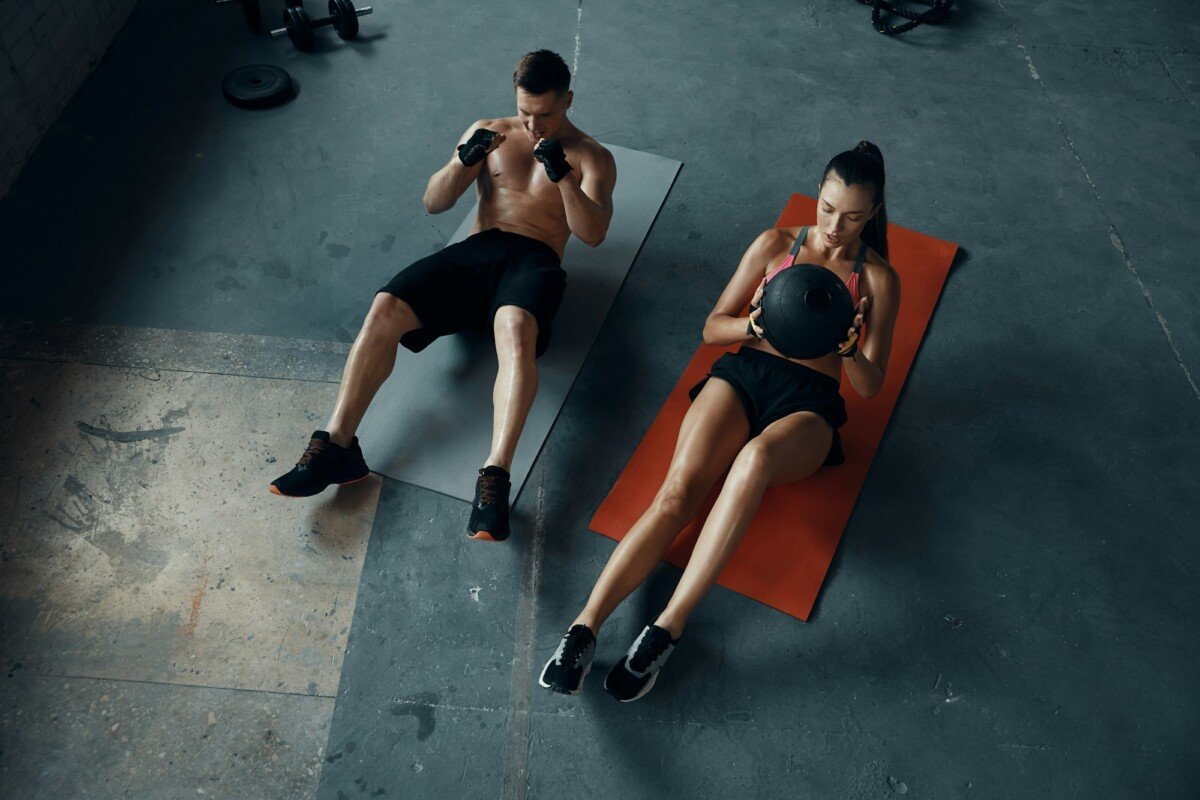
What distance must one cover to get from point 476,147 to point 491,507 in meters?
1.16

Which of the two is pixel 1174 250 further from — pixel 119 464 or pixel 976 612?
pixel 119 464

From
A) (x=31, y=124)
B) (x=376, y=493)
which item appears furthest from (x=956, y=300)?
(x=31, y=124)

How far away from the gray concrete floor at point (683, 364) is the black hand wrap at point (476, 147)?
2.29 feet

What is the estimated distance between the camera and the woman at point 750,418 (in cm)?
260

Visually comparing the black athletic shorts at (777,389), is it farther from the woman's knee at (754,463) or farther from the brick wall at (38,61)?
the brick wall at (38,61)

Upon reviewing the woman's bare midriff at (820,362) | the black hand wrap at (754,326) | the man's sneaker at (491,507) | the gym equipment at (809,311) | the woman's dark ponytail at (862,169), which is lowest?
the man's sneaker at (491,507)

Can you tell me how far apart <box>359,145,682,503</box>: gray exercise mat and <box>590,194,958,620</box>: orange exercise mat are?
0.35 metres

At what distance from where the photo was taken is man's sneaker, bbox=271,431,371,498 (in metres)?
2.84

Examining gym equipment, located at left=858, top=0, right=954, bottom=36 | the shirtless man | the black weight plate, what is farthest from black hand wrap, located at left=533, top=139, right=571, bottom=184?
gym equipment, located at left=858, top=0, right=954, bottom=36

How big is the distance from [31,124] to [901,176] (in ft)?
11.9

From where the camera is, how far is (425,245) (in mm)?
3693

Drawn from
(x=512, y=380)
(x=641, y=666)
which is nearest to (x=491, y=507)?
(x=512, y=380)

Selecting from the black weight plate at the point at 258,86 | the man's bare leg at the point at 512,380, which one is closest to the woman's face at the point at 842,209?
the man's bare leg at the point at 512,380

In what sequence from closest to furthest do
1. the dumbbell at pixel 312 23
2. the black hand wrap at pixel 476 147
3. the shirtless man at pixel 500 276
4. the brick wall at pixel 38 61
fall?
the shirtless man at pixel 500 276, the black hand wrap at pixel 476 147, the brick wall at pixel 38 61, the dumbbell at pixel 312 23
